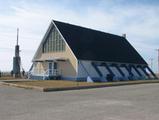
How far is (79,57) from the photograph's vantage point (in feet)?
124

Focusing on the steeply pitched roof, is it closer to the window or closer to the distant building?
the distant building

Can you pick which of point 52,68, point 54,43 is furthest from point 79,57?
point 54,43

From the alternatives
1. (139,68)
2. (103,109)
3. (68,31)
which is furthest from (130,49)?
(103,109)

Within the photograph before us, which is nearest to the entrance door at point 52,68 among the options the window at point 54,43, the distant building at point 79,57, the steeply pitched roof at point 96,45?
the distant building at point 79,57

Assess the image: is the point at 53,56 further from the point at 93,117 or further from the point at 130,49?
the point at 93,117

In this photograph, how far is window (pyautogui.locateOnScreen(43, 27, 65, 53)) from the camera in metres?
40.8

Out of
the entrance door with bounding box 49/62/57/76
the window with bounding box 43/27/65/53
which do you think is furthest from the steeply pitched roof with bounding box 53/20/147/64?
the entrance door with bounding box 49/62/57/76

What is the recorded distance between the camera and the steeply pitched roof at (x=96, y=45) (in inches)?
1561

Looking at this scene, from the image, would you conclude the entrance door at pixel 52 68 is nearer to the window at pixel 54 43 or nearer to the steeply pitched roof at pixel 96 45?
the window at pixel 54 43

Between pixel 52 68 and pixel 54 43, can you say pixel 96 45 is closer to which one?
pixel 54 43

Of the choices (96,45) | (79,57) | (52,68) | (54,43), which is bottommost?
(52,68)

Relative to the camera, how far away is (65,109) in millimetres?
13352

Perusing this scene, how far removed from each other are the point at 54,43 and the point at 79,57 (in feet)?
18.8

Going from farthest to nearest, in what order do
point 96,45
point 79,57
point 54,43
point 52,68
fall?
point 96,45
point 54,43
point 52,68
point 79,57
